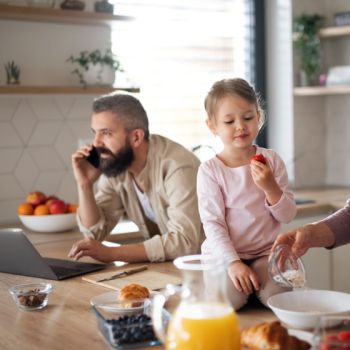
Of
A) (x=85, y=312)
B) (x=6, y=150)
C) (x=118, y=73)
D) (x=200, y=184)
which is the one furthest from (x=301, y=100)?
(x=85, y=312)

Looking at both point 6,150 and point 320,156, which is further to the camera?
point 320,156

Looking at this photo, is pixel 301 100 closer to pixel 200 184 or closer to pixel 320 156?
pixel 320 156

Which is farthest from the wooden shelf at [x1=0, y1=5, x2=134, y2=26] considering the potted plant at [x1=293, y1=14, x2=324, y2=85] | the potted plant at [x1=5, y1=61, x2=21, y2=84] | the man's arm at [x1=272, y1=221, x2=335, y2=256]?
the man's arm at [x1=272, y1=221, x2=335, y2=256]

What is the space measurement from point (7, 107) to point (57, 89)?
256 millimetres

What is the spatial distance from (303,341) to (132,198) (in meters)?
1.46

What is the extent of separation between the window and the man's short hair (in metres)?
1.03

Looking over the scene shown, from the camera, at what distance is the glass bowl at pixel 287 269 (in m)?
1.60

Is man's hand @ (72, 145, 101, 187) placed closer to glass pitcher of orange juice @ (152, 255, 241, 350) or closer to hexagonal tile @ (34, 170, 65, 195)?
hexagonal tile @ (34, 170, 65, 195)

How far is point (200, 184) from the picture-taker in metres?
1.86

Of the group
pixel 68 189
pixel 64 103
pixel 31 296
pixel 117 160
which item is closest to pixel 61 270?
pixel 31 296

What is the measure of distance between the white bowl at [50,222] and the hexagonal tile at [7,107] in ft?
1.73

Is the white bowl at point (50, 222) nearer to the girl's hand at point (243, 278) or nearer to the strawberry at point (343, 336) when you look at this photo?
the girl's hand at point (243, 278)

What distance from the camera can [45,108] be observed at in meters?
3.32

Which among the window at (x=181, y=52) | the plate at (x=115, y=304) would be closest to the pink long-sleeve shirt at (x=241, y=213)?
the plate at (x=115, y=304)
